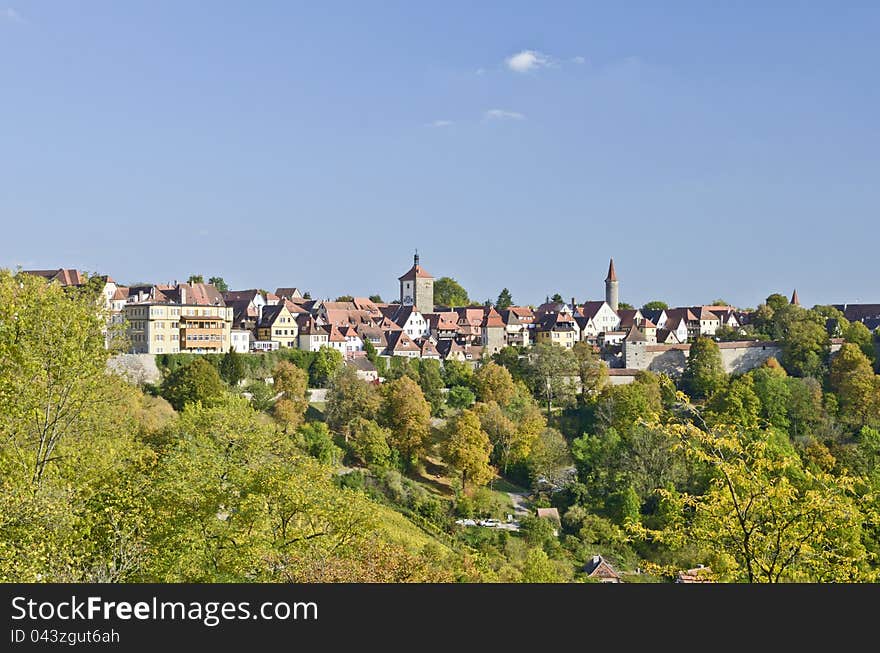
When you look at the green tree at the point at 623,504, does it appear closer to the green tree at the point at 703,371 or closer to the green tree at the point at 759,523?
the green tree at the point at 703,371

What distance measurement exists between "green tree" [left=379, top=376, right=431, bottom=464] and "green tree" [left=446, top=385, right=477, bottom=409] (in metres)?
6.57

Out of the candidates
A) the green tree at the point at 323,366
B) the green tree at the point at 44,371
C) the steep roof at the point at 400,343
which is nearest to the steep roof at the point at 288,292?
the steep roof at the point at 400,343

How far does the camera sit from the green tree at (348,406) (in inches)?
1847

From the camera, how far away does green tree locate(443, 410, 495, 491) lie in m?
43.6

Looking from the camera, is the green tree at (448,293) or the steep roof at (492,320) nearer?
the steep roof at (492,320)

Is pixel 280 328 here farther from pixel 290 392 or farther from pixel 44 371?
pixel 44 371

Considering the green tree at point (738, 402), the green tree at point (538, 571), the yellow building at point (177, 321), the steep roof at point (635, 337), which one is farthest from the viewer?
the steep roof at point (635, 337)

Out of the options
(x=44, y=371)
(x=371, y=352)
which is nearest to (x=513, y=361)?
(x=371, y=352)

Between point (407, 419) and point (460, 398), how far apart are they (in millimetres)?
9149

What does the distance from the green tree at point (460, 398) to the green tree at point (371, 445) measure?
10.3m

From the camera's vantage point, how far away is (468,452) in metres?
43.6

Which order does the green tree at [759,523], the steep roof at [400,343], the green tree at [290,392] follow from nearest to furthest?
the green tree at [759,523]
the green tree at [290,392]
the steep roof at [400,343]
